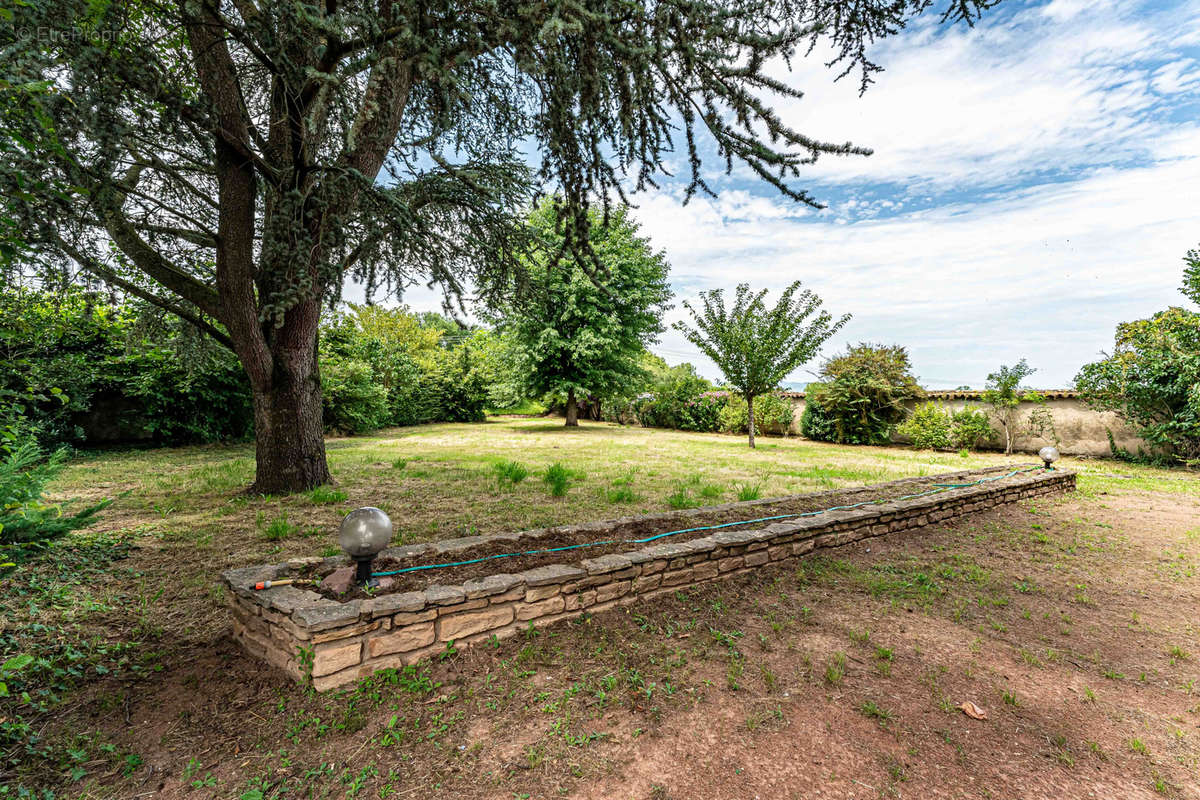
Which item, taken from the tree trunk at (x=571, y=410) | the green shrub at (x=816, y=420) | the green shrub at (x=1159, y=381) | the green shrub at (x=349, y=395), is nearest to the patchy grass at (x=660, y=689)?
the green shrub at (x=349, y=395)

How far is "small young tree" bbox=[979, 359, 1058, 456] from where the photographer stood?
12.1 m

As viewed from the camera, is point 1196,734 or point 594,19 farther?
point 594,19

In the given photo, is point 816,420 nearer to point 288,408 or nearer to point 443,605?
point 288,408

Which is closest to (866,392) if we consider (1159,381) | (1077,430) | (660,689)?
(1077,430)

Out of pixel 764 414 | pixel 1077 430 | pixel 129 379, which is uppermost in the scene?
pixel 129 379

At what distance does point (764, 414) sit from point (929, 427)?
514 cm

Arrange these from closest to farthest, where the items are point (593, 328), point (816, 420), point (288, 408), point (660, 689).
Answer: point (660, 689) → point (288, 408) → point (816, 420) → point (593, 328)

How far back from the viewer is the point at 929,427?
13484 mm

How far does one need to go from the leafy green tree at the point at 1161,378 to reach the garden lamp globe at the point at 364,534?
48.7 ft

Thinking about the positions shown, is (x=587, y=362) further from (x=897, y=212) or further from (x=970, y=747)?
(x=970, y=747)

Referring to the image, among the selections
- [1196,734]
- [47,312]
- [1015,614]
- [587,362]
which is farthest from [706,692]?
[587,362]

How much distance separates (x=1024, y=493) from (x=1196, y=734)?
610cm

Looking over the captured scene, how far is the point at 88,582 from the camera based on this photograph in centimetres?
334

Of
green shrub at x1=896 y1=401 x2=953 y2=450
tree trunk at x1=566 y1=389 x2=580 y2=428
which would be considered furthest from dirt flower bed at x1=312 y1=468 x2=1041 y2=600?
tree trunk at x1=566 y1=389 x2=580 y2=428
